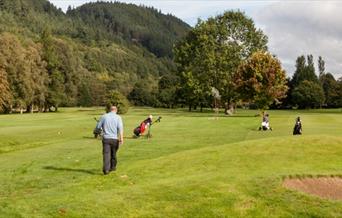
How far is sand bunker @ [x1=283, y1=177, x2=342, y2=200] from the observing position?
15373 mm

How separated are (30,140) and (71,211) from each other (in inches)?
944

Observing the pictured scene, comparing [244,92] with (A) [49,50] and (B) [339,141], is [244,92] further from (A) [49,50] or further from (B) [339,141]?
(A) [49,50]

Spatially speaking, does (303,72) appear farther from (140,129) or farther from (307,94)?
(140,129)

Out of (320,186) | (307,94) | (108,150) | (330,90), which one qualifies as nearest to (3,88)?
(108,150)

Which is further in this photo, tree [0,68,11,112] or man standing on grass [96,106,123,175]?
tree [0,68,11,112]

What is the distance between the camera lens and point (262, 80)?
242 feet

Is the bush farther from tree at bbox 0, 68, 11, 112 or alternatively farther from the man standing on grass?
the man standing on grass

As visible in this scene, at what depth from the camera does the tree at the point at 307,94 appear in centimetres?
14412

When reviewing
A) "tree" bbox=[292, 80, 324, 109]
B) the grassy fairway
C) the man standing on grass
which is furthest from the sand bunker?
"tree" bbox=[292, 80, 324, 109]

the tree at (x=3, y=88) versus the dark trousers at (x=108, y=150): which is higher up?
the tree at (x=3, y=88)

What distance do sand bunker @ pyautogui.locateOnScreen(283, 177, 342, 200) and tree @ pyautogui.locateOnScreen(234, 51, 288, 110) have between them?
56640mm

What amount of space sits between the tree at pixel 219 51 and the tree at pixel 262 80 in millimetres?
12822

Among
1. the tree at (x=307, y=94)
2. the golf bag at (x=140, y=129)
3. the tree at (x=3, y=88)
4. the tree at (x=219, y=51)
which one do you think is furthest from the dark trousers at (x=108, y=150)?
the tree at (x=307, y=94)

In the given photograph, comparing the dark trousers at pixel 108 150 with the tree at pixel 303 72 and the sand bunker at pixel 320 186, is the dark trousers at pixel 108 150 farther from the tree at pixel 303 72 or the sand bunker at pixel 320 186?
the tree at pixel 303 72
